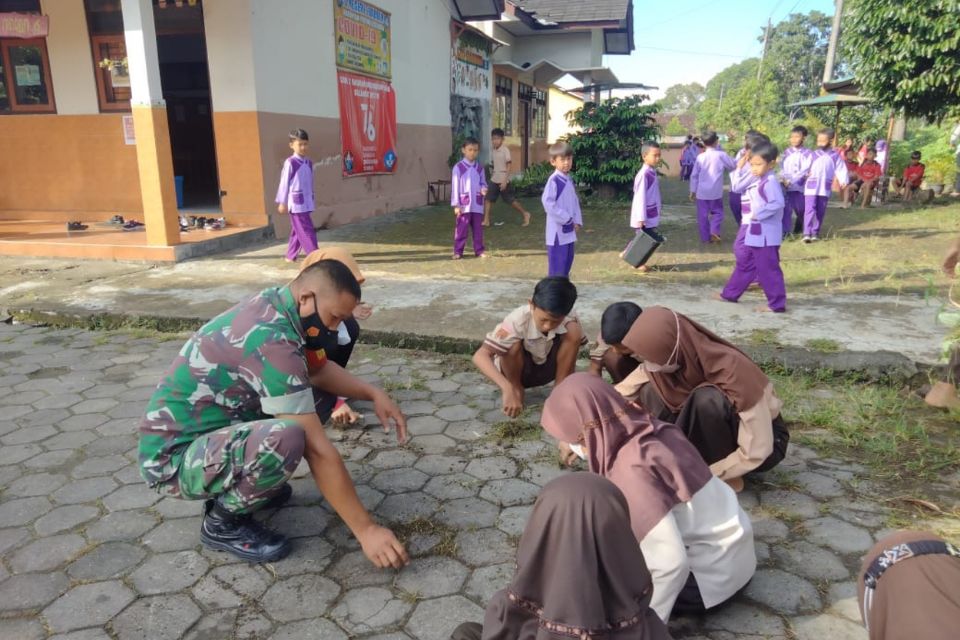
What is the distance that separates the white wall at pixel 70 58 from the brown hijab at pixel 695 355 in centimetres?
928

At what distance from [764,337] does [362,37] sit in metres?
8.80

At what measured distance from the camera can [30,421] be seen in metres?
3.67

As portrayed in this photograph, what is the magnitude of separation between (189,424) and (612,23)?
17.7m

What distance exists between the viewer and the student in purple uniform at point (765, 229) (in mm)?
5473

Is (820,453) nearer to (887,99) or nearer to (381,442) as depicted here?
(381,442)

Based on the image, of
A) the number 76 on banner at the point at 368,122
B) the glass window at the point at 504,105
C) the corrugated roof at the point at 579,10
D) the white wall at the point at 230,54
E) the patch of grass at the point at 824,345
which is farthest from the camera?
the glass window at the point at 504,105

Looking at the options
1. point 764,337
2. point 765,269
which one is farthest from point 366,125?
point 764,337

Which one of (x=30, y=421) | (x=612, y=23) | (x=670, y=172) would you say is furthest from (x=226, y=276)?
(x=670, y=172)

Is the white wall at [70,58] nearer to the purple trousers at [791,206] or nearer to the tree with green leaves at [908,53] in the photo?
the purple trousers at [791,206]

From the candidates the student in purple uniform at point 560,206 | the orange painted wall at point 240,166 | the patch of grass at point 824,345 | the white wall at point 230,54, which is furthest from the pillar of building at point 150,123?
the patch of grass at point 824,345

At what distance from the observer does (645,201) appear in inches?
286

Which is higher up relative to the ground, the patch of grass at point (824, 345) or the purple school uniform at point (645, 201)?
the purple school uniform at point (645, 201)

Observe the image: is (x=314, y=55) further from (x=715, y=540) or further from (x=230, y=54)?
(x=715, y=540)

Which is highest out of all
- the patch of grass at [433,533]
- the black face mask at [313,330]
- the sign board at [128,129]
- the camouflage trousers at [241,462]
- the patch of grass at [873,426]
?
the sign board at [128,129]
